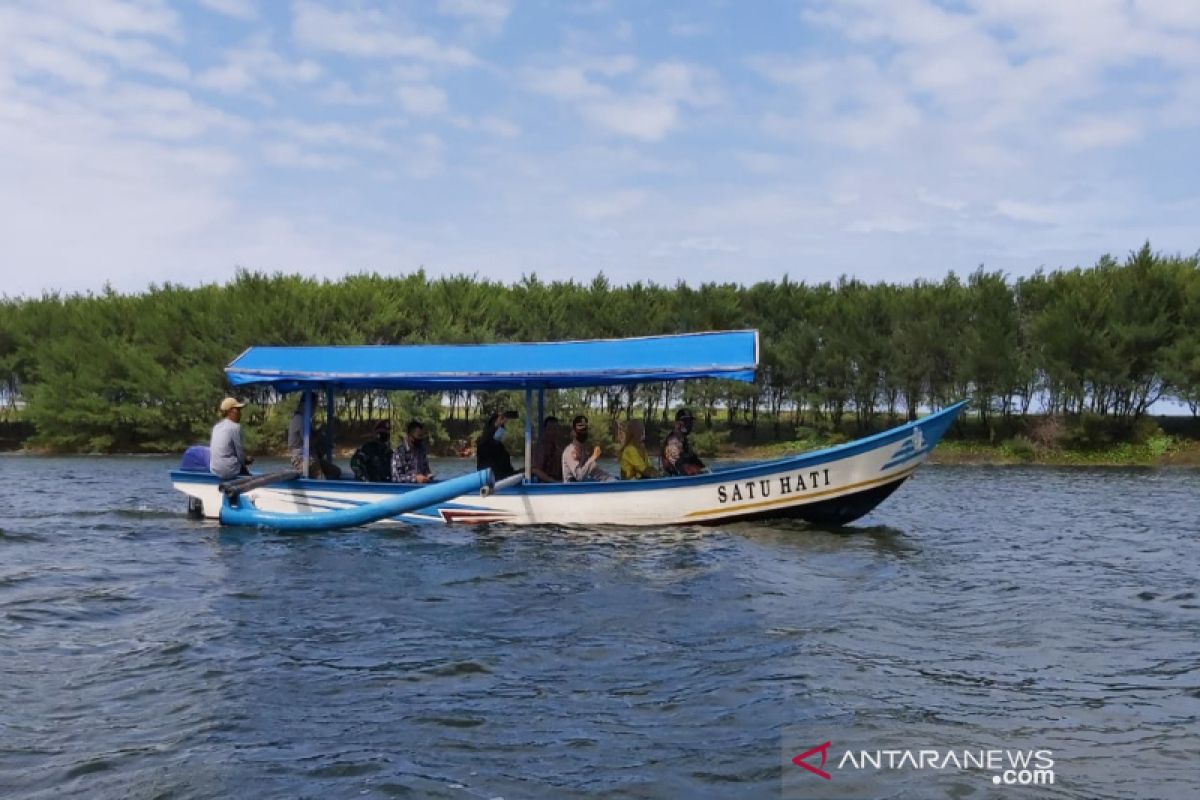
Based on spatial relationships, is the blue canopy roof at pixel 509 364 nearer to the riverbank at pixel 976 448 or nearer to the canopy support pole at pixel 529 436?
the canopy support pole at pixel 529 436

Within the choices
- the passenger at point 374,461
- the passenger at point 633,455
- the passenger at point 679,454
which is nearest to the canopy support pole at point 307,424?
the passenger at point 374,461

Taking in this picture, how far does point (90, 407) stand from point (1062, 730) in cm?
5222

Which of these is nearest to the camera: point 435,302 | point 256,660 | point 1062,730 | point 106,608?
point 1062,730

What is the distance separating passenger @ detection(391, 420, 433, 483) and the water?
1.73 metres

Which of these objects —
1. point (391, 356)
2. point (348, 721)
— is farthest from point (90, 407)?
point (348, 721)

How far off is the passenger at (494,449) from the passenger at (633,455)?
1.97 m

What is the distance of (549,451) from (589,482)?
1.90 m

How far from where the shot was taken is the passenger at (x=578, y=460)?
18109 millimetres

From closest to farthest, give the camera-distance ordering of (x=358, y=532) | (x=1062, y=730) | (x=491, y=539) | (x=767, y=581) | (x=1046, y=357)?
(x=1062, y=730)
(x=767, y=581)
(x=491, y=539)
(x=358, y=532)
(x=1046, y=357)

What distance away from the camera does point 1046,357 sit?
47062 mm

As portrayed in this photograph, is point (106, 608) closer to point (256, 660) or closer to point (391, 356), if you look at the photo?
point (256, 660)

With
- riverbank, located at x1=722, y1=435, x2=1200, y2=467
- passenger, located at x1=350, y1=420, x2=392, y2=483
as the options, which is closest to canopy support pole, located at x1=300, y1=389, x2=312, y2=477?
passenger, located at x1=350, y1=420, x2=392, y2=483

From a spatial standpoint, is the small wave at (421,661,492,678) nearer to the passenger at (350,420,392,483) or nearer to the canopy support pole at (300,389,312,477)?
the passenger at (350,420,392,483)

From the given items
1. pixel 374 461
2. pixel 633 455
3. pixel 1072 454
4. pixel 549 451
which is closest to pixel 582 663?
pixel 633 455
